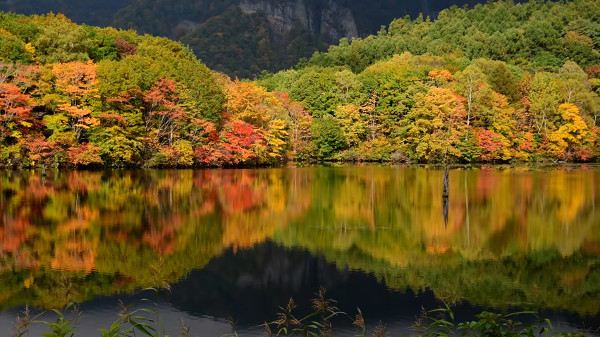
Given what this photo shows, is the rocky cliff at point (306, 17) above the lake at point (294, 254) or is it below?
above

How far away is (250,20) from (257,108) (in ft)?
305

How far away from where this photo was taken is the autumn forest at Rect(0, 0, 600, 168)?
35.6 meters

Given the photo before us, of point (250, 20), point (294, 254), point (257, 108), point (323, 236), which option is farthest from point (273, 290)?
point (250, 20)

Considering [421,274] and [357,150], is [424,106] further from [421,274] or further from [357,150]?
[421,274]

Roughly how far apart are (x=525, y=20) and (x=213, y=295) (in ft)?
311

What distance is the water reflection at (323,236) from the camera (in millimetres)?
9766

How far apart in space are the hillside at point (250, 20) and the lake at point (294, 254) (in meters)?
101

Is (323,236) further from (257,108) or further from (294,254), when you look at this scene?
(257,108)

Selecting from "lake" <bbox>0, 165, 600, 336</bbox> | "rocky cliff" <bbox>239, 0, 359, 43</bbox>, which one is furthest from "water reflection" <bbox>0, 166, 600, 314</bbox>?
"rocky cliff" <bbox>239, 0, 359, 43</bbox>

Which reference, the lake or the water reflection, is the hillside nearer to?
the water reflection

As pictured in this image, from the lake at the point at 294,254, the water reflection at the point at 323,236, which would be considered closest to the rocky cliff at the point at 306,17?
the water reflection at the point at 323,236

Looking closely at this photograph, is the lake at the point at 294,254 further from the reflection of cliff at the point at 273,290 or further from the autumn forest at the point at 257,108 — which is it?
the autumn forest at the point at 257,108

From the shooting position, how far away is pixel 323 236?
14258mm

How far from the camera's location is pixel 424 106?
4853 cm
